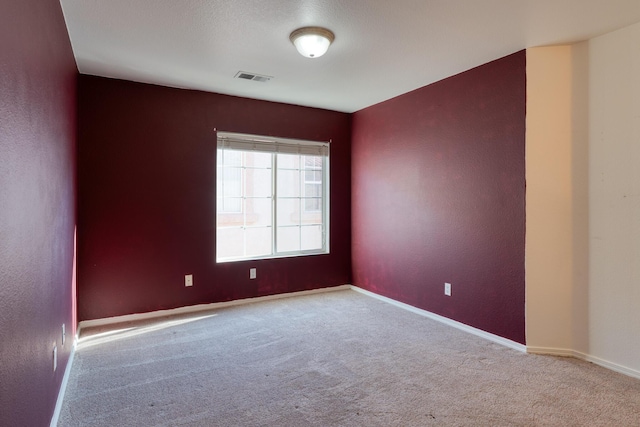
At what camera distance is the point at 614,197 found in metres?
2.66

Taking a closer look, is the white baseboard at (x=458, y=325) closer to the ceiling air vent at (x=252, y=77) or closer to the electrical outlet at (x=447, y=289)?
the electrical outlet at (x=447, y=289)

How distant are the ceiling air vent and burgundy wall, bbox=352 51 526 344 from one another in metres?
1.56

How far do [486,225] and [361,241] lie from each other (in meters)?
1.92

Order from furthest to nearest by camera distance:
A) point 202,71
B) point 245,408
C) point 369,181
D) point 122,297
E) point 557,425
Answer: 1. point 369,181
2. point 122,297
3. point 202,71
4. point 245,408
5. point 557,425

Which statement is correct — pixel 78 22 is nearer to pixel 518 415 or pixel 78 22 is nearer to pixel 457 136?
pixel 457 136

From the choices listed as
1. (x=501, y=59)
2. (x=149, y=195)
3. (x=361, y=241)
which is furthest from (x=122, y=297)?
(x=501, y=59)

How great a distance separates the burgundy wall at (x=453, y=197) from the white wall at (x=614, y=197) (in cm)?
48

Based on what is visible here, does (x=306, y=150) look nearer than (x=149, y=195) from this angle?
No

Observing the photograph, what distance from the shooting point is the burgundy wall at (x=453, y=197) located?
3105mm

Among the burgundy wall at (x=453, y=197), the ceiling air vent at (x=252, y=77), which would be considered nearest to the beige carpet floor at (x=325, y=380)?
the burgundy wall at (x=453, y=197)

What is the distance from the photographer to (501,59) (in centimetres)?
316

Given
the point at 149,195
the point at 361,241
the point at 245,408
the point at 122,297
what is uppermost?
the point at 149,195

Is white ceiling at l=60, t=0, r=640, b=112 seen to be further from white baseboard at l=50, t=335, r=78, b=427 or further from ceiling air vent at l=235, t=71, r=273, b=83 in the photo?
white baseboard at l=50, t=335, r=78, b=427

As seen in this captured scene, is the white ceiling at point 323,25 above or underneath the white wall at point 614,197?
above
